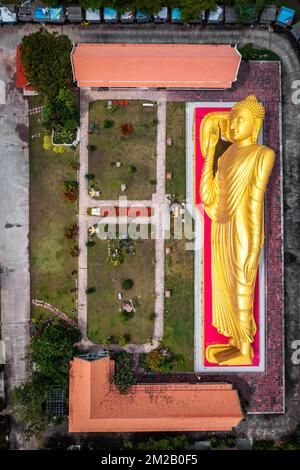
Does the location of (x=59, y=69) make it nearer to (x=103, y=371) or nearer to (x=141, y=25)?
(x=141, y=25)

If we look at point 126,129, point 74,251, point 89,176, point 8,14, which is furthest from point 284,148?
point 8,14

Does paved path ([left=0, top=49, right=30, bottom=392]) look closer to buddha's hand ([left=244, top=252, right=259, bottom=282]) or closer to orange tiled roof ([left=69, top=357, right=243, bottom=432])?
orange tiled roof ([left=69, top=357, right=243, bottom=432])

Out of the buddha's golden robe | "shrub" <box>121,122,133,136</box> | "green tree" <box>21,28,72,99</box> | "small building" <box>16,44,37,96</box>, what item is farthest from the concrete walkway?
"small building" <box>16,44,37,96</box>

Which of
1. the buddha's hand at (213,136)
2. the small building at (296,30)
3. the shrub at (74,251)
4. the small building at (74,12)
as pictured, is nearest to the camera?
the buddha's hand at (213,136)

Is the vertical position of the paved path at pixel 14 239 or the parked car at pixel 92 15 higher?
the parked car at pixel 92 15

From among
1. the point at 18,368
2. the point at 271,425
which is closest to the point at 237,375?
the point at 271,425

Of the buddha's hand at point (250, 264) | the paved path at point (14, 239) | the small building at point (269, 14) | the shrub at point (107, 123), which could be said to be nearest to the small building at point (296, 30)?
the small building at point (269, 14)

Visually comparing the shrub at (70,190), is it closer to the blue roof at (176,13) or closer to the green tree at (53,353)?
the green tree at (53,353)
